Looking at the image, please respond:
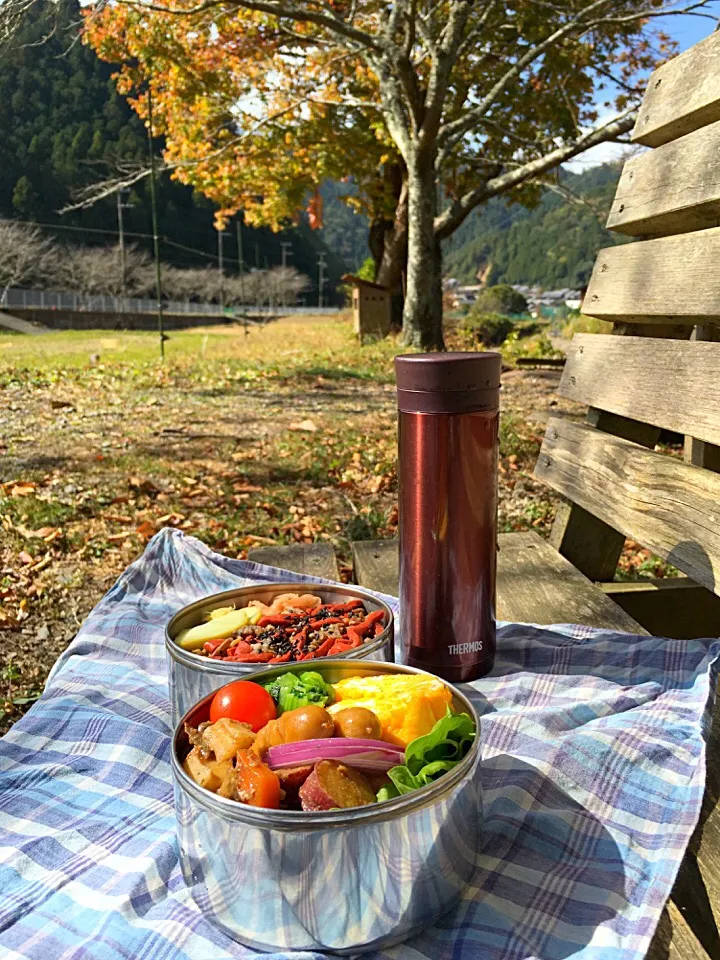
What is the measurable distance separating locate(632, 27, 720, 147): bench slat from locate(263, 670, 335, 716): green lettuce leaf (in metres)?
1.67

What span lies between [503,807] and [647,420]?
115 cm

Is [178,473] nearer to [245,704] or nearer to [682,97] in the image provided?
[682,97]

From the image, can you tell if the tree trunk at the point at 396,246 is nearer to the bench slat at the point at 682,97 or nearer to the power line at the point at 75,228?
the power line at the point at 75,228

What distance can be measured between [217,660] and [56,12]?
7.76 meters

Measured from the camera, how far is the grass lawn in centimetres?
336

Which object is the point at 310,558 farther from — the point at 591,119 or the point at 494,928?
the point at 591,119

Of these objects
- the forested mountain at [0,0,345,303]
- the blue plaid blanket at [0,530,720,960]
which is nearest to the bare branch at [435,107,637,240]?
the forested mountain at [0,0,345,303]

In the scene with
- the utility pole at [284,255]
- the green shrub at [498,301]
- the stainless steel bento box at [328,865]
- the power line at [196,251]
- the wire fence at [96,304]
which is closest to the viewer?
the stainless steel bento box at [328,865]

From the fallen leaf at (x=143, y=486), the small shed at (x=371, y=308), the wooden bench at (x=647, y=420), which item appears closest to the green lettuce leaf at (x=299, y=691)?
the wooden bench at (x=647, y=420)

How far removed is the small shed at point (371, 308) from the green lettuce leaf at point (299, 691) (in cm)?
1461

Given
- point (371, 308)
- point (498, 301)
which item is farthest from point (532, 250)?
point (371, 308)

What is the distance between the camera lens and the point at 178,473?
5.09 meters

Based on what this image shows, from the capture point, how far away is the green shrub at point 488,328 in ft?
58.4

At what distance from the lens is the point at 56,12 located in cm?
717
